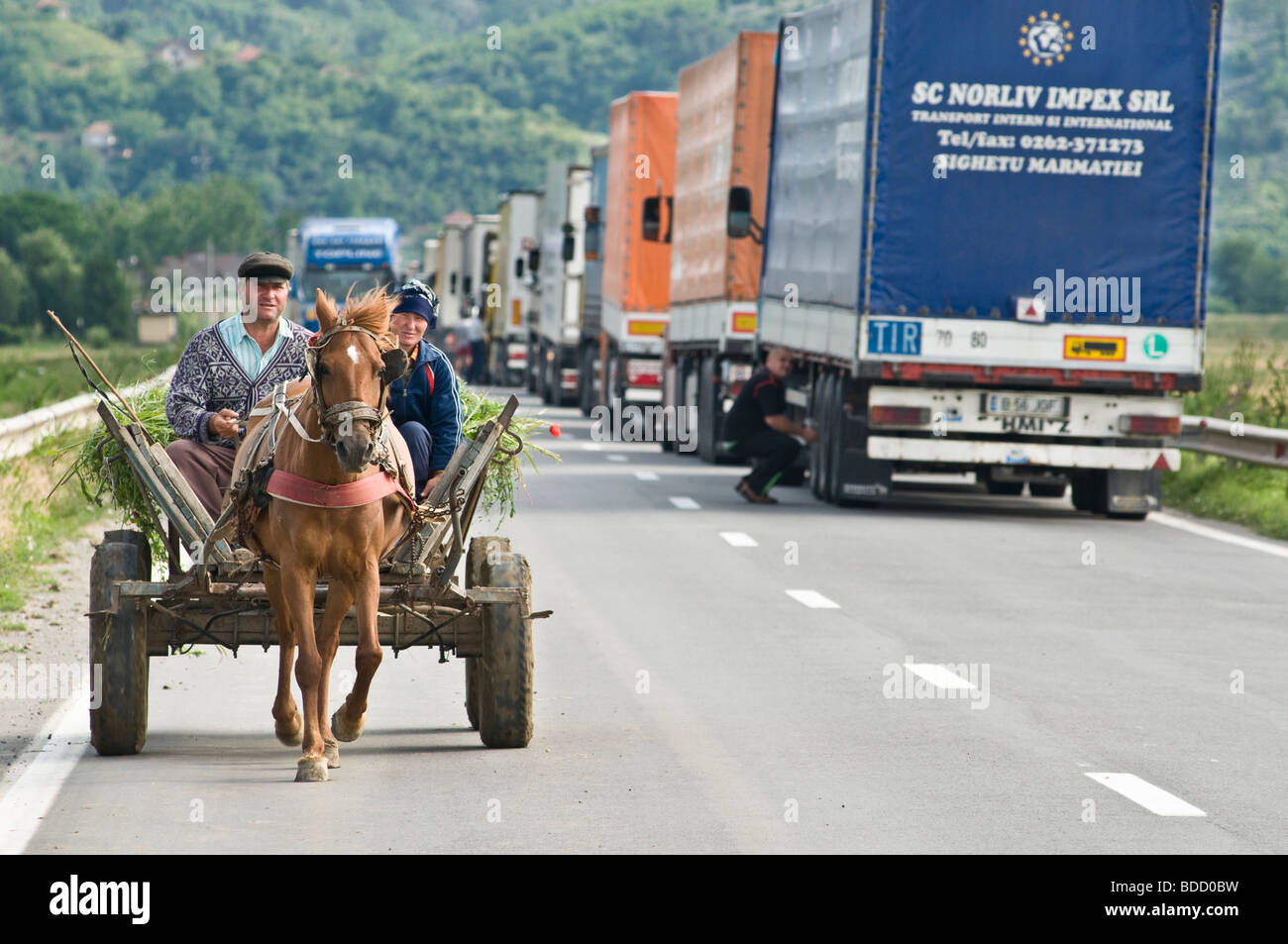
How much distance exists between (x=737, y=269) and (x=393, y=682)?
17.7 m

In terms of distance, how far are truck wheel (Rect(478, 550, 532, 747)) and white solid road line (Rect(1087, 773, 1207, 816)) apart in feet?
6.96

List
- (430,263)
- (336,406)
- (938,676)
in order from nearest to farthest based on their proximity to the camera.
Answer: (336,406), (938,676), (430,263)

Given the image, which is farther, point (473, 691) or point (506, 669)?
point (473, 691)

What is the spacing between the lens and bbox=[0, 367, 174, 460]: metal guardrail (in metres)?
18.0

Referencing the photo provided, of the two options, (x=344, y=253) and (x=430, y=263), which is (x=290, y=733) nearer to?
(x=344, y=253)

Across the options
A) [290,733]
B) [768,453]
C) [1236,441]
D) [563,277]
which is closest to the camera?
[290,733]

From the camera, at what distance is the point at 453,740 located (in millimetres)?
9578

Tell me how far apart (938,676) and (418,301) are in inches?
133

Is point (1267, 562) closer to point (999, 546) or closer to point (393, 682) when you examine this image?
point (999, 546)

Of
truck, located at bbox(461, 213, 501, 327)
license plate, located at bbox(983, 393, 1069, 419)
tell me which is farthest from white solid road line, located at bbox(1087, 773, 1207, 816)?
truck, located at bbox(461, 213, 501, 327)

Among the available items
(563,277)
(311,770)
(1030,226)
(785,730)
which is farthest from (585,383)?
(311,770)

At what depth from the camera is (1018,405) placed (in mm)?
21047

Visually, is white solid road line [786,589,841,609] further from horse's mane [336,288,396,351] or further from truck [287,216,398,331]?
truck [287,216,398,331]
